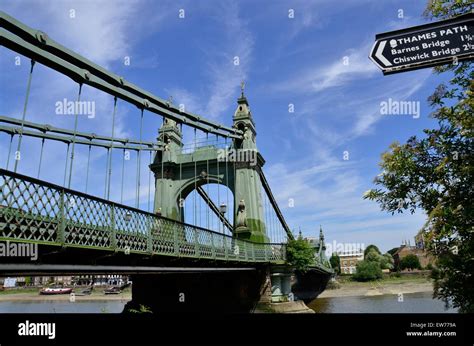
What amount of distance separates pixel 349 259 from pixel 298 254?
78.2 m

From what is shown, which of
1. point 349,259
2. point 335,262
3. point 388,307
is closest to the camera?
point 388,307

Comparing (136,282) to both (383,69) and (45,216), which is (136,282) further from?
(383,69)

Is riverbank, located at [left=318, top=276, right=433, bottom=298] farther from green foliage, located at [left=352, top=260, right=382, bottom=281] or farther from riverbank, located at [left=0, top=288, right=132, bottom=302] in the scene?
riverbank, located at [left=0, top=288, right=132, bottom=302]

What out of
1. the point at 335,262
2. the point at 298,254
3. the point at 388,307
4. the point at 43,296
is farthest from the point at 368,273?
the point at 43,296

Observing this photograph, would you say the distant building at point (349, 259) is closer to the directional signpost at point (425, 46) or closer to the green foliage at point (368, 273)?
the green foliage at point (368, 273)

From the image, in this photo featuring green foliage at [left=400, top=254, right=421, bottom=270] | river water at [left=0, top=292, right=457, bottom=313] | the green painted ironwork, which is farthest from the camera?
green foliage at [left=400, top=254, right=421, bottom=270]

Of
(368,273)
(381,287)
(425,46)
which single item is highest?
(425,46)

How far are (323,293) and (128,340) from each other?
180ft

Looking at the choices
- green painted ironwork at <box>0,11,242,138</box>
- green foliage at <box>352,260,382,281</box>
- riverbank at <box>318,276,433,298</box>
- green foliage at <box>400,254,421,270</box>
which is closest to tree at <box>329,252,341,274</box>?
green foliage at <box>400,254,421,270</box>

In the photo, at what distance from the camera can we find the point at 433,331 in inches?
149

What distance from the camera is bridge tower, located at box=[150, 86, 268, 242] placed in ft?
80.8

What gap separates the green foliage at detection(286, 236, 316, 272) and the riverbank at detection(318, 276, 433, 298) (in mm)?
27096

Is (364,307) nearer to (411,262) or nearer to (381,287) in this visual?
(381,287)

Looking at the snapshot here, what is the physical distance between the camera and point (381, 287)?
5731 cm
